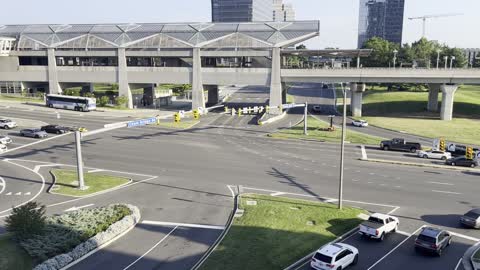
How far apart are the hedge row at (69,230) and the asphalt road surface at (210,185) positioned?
186 centimetres

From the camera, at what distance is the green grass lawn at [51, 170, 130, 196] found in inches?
1513

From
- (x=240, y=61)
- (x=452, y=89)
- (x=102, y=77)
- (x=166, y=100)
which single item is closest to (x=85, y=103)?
(x=102, y=77)

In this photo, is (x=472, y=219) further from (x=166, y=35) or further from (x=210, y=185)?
(x=166, y=35)

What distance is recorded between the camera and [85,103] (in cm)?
8606

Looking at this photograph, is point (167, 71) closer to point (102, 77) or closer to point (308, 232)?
point (102, 77)

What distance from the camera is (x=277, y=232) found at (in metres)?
28.5

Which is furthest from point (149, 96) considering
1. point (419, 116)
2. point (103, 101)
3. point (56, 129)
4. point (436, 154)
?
point (436, 154)

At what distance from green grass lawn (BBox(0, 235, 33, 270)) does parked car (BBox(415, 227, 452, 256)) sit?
77.4 feet

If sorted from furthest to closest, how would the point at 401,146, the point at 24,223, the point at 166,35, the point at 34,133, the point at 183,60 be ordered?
1. the point at 183,60
2. the point at 166,35
3. the point at 34,133
4. the point at 401,146
5. the point at 24,223

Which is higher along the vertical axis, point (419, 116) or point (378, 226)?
point (419, 116)

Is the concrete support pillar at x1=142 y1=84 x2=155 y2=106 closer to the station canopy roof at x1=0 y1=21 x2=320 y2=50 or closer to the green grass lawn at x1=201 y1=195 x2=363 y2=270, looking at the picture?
the station canopy roof at x1=0 y1=21 x2=320 y2=50

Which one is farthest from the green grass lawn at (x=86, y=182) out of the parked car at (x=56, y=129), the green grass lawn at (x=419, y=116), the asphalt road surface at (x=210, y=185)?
the green grass lawn at (x=419, y=116)

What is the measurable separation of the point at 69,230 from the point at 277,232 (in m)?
14.1

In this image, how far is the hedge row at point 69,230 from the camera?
24.7 metres
